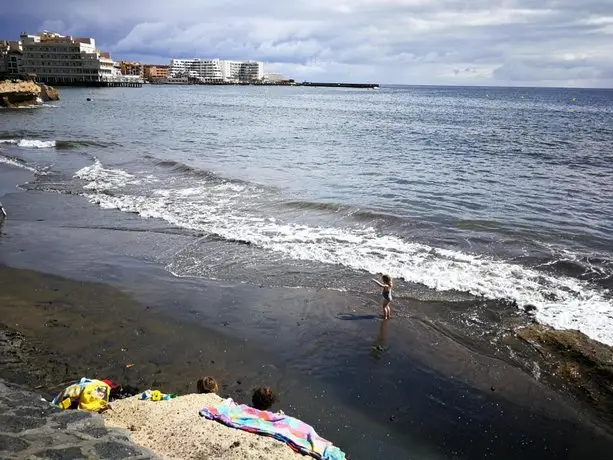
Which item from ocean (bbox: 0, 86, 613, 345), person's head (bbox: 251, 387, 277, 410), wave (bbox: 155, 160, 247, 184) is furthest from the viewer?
wave (bbox: 155, 160, 247, 184)

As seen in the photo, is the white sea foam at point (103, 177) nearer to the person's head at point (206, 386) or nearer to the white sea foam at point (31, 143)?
the white sea foam at point (31, 143)

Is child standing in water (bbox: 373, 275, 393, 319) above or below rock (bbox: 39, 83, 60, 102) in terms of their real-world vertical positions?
below

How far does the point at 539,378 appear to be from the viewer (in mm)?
8297

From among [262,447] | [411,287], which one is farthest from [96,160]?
[262,447]

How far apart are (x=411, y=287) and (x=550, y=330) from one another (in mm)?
3344

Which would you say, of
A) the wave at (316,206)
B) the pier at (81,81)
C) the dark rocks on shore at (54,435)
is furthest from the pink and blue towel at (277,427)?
the pier at (81,81)

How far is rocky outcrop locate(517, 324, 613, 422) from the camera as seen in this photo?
790cm

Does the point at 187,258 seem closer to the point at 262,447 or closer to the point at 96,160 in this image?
the point at 262,447

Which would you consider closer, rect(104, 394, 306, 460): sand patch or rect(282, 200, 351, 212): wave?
rect(104, 394, 306, 460): sand patch

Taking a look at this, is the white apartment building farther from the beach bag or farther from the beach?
the beach bag

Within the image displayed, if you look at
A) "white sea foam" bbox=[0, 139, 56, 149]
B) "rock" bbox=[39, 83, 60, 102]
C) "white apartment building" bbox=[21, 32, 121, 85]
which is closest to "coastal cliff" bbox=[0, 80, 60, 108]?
"rock" bbox=[39, 83, 60, 102]

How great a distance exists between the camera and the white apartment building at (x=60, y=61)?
158 metres

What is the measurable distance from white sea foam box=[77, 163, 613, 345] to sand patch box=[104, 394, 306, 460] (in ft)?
24.9

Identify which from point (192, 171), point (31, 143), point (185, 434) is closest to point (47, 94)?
point (31, 143)
